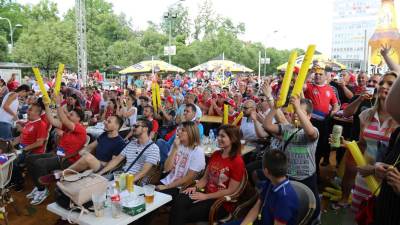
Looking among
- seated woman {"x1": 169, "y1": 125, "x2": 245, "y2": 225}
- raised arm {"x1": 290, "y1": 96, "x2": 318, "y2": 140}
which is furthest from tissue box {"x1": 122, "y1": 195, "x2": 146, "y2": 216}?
raised arm {"x1": 290, "y1": 96, "x2": 318, "y2": 140}

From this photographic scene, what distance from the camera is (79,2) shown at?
1451 centimetres

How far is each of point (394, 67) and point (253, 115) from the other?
6.57 ft

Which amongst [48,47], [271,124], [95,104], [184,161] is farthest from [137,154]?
[48,47]

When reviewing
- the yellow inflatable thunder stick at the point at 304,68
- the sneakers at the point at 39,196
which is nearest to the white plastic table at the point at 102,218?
the yellow inflatable thunder stick at the point at 304,68

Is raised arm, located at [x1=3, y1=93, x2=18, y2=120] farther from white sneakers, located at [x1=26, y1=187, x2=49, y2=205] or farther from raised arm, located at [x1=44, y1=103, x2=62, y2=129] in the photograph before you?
white sneakers, located at [x1=26, y1=187, x2=49, y2=205]

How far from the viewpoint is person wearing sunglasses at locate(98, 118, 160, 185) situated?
3959mm

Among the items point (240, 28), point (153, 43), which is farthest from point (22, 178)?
point (240, 28)

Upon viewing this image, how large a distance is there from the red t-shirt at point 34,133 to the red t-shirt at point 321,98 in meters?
4.61

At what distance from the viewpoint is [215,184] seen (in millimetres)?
3430

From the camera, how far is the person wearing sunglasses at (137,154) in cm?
396

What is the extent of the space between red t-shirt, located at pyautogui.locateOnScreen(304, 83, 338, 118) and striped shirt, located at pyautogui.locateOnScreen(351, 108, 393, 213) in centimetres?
226

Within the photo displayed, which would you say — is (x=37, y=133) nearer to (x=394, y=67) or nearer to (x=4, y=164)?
(x=4, y=164)

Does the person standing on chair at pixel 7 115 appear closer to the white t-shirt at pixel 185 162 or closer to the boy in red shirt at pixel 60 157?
the boy in red shirt at pixel 60 157

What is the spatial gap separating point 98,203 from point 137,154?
55.8 inches
